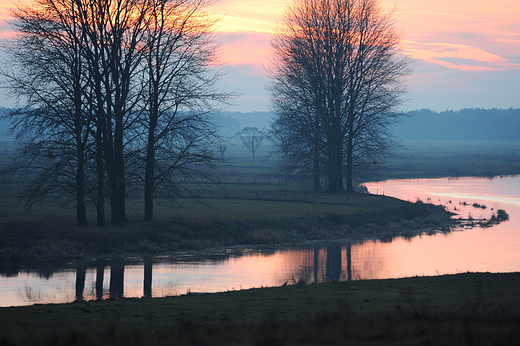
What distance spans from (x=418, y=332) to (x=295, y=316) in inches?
137

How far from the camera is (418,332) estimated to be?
8.55 m

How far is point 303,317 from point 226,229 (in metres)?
20.4

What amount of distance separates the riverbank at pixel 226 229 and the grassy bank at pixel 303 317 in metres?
11.8

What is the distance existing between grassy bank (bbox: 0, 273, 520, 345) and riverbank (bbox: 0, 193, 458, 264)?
11.8 meters

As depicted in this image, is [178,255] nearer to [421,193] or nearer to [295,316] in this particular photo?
[295,316]

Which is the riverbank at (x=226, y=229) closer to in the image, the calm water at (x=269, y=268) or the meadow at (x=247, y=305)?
the meadow at (x=247, y=305)

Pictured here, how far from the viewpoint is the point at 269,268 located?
77.7ft

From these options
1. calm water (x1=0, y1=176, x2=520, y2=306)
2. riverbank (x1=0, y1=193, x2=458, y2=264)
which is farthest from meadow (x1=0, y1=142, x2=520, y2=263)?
calm water (x1=0, y1=176, x2=520, y2=306)

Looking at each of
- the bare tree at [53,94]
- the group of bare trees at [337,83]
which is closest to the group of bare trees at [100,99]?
the bare tree at [53,94]

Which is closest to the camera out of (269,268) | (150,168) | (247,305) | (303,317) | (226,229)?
(303,317)

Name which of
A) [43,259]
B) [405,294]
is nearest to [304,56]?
[43,259]

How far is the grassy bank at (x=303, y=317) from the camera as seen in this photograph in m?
8.27

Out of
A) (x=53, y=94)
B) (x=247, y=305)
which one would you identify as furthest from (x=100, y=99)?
(x=247, y=305)

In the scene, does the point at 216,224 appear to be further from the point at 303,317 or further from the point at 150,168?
the point at 303,317
